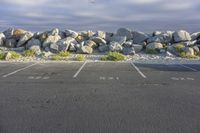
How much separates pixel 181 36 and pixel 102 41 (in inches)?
304

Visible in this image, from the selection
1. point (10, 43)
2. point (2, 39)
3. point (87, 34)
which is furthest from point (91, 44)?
point (2, 39)

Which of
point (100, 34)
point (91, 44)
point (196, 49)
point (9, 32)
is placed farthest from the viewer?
point (9, 32)

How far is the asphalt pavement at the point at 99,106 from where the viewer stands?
28.1ft

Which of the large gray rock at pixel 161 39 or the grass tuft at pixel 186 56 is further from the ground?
the large gray rock at pixel 161 39

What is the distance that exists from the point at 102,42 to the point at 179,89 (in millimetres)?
25507

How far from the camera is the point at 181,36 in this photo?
41.0 meters

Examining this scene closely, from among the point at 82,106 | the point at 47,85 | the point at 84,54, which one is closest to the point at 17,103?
the point at 82,106

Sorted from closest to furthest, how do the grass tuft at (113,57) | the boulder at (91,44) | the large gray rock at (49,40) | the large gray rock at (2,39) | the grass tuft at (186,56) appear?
the grass tuft at (113,57)
the grass tuft at (186,56)
the boulder at (91,44)
the large gray rock at (49,40)
the large gray rock at (2,39)

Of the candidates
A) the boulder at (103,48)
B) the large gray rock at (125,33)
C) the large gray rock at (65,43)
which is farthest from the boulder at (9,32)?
the large gray rock at (125,33)

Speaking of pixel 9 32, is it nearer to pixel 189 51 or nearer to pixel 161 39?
pixel 161 39

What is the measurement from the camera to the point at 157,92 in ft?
45.4

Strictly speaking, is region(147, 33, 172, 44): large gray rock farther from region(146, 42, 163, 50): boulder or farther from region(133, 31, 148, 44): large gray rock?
region(146, 42, 163, 50): boulder

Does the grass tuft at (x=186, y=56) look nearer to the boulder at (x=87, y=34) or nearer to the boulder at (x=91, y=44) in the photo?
the boulder at (x=91, y=44)

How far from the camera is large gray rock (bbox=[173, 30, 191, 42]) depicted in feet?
133
